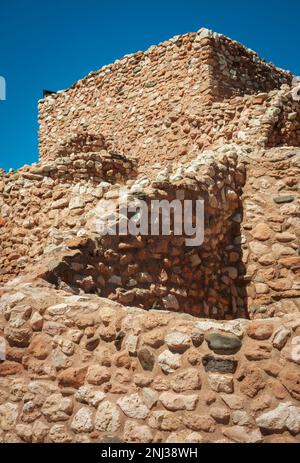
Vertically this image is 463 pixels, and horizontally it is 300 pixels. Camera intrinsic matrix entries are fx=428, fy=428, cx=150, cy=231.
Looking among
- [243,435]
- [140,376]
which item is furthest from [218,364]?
[140,376]

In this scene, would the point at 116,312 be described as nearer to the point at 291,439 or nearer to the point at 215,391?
the point at 215,391

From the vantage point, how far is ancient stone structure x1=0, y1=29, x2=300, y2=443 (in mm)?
2934

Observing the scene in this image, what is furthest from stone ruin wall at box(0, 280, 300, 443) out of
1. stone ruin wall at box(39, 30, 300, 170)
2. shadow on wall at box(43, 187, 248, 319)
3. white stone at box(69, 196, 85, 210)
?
stone ruin wall at box(39, 30, 300, 170)

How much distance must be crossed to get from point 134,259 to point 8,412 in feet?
7.27

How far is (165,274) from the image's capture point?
519 centimetres

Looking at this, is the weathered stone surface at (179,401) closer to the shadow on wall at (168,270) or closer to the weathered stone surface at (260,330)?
the weathered stone surface at (260,330)

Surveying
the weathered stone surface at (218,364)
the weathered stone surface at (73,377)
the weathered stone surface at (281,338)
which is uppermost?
the weathered stone surface at (281,338)

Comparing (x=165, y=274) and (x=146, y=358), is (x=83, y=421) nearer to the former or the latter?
(x=146, y=358)

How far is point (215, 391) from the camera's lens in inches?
115

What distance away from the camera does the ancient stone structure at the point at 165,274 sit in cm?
293

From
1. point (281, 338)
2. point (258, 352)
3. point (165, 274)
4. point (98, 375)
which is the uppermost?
point (165, 274)

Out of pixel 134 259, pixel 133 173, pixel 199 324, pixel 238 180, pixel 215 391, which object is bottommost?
pixel 215 391

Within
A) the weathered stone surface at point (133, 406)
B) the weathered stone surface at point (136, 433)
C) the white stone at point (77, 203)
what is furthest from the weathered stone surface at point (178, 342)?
the white stone at point (77, 203)
